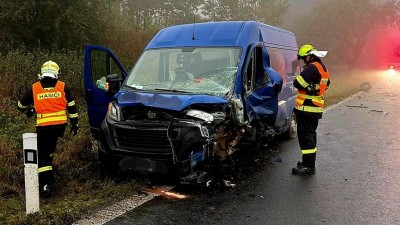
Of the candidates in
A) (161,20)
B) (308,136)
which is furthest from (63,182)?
(161,20)

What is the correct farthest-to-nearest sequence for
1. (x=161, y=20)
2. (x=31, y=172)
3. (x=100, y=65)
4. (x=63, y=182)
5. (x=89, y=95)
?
(x=161, y=20) → (x=100, y=65) → (x=89, y=95) → (x=63, y=182) → (x=31, y=172)

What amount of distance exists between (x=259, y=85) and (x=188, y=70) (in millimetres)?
1242

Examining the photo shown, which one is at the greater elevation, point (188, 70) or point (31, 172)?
point (188, 70)

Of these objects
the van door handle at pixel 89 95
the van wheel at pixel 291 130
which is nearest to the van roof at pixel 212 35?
the van door handle at pixel 89 95

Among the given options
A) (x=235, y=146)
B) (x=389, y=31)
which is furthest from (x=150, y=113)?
(x=389, y=31)

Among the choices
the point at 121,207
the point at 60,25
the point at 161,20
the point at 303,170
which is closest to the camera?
the point at 121,207

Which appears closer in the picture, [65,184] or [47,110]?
[47,110]

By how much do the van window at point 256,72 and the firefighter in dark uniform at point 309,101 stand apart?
573 millimetres

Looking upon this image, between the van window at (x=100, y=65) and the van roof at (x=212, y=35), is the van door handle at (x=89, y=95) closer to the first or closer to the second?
the van window at (x=100, y=65)

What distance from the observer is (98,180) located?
5.14 m

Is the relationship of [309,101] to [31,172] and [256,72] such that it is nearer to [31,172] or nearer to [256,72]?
[256,72]

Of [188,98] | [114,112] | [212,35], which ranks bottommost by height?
[114,112]

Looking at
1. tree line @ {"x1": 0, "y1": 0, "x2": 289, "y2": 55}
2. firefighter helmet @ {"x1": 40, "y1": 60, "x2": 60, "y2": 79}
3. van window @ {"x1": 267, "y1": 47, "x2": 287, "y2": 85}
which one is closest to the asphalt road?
van window @ {"x1": 267, "y1": 47, "x2": 287, "y2": 85}

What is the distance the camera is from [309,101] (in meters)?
6.05
